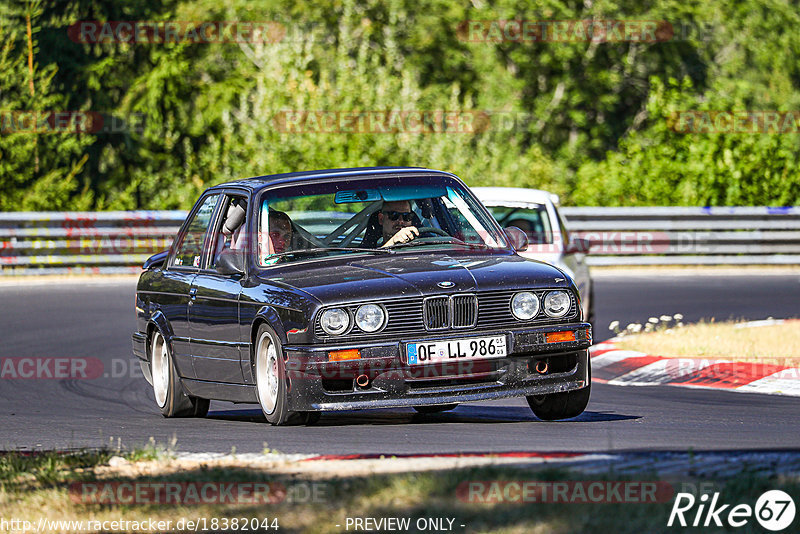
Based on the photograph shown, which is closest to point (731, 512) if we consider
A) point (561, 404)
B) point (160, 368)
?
point (561, 404)

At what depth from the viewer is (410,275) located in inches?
344

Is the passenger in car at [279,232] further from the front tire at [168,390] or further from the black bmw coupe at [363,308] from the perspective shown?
the front tire at [168,390]

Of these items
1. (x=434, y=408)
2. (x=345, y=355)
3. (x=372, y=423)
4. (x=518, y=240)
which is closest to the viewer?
(x=345, y=355)

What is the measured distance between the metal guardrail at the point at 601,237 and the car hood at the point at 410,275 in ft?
54.4

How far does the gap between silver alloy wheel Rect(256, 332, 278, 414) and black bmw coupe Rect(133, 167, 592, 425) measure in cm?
1

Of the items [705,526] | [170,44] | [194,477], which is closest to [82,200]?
[170,44]

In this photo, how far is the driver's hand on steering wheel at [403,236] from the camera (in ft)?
31.9

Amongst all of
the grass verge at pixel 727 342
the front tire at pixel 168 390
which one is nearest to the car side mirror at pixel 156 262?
the front tire at pixel 168 390

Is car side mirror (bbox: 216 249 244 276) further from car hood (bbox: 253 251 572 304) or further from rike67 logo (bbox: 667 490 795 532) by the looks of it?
rike67 logo (bbox: 667 490 795 532)

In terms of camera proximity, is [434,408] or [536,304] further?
[434,408]

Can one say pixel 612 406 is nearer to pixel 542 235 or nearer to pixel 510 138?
pixel 542 235

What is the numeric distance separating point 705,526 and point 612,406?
509 cm

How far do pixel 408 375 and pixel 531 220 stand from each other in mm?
7188

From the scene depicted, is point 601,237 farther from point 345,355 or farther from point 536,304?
point 345,355
